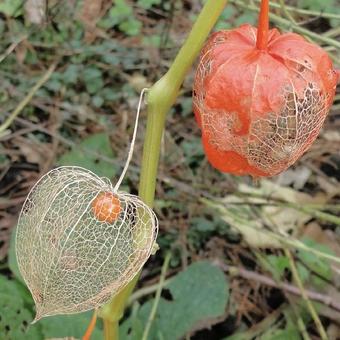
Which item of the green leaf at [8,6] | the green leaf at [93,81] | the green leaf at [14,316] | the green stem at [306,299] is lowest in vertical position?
the green leaf at [14,316]

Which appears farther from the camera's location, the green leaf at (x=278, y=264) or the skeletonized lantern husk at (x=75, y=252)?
the green leaf at (x=278, y=264)

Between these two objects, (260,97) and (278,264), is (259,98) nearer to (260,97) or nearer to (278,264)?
(260,97)

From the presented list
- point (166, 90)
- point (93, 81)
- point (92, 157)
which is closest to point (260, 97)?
point (166, 90)

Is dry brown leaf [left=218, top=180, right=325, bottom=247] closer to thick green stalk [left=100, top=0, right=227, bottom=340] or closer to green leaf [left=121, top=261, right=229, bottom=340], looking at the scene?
green leaf [left=121, top=261, right=229, bottom=340]

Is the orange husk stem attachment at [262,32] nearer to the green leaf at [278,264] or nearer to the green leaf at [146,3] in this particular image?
the green leaf at [278,264]

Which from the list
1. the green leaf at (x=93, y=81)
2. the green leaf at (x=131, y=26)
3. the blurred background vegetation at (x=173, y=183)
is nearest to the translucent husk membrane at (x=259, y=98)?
the blurred background vegetation at (x=173, y=183)

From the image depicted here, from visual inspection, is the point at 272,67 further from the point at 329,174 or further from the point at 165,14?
the point at 165,14

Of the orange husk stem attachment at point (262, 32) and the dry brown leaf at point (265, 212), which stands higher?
the orange husk stem attachment at point (262, 32)
